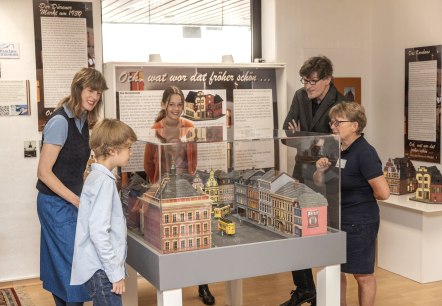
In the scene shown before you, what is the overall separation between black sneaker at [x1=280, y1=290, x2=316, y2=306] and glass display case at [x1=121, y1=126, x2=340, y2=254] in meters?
1.14

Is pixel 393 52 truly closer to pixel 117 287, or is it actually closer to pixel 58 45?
pixel 58 45

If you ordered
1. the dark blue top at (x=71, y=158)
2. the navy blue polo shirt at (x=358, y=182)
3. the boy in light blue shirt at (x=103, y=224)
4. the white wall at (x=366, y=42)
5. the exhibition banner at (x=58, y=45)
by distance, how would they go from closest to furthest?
the boy in light blue shirt at (x=103, y=224) → the dark blue top at (x=71, y=158) → the navy blue polo shirt at (x=358, y=182) → the exhibition banner at (x=58, y=45) → the white wall at (x=366, y=42)

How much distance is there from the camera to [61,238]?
3.24 meters

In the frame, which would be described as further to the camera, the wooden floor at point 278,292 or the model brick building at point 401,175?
the model brick building at point 401,175

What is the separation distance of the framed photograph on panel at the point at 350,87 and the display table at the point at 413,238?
1.35 meters

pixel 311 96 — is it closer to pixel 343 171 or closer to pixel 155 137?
pixel 343 171

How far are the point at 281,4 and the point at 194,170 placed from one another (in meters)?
3.32

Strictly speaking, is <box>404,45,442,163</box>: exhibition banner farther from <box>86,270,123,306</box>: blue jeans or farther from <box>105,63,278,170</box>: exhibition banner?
<box>86,270,123,306</box>: blue jeans

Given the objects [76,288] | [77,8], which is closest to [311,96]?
[76,288]

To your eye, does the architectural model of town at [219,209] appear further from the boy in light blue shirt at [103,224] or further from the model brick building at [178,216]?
the boy in light blue shirt at [103,224]

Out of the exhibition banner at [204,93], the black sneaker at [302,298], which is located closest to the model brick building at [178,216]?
the black sneaker at [302,298]

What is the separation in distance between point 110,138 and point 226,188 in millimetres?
766

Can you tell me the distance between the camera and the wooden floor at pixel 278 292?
14.7ft

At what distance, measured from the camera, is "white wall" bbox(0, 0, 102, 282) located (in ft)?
16.1
